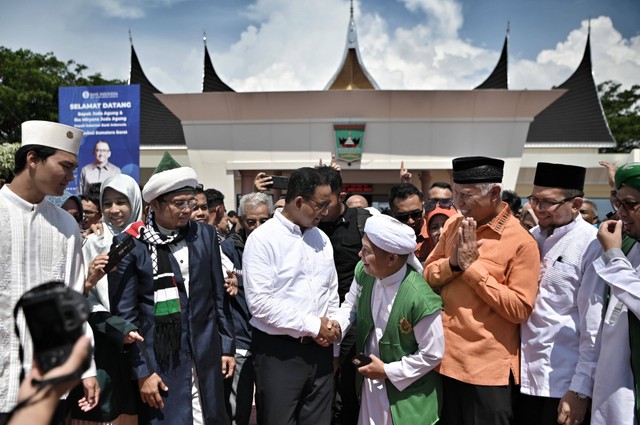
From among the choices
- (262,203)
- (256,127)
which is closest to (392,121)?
(256,127)

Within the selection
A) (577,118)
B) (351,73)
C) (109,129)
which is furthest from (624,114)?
(109,129)

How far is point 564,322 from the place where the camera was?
251cm

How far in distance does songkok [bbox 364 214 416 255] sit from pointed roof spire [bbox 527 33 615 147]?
21747 millimetres

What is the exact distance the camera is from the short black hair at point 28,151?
2.30 metres

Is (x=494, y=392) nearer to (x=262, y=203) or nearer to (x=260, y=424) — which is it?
(x=260, y=424)

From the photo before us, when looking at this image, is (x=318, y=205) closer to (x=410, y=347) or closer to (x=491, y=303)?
(x=410, y=347)

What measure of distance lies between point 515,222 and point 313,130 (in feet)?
50.2

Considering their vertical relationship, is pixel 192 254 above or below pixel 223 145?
below

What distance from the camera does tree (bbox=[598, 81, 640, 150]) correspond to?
89.7 feet

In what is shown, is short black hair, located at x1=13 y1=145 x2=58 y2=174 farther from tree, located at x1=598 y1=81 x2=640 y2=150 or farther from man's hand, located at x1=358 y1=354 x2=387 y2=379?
tree, located at x1=598 y1=81 x2=640 y2=150

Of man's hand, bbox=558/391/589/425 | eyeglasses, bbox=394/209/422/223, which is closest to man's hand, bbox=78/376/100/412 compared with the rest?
man's hand, bbox=558/391/589/425

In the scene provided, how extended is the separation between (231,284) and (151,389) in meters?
0.86

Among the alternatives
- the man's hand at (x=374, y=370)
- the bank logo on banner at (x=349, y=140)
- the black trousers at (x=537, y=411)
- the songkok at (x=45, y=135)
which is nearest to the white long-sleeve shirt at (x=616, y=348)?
the black trousers at (x=537, y=411)

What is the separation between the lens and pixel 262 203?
4234 mm
